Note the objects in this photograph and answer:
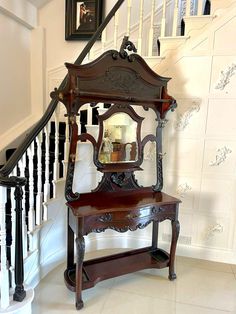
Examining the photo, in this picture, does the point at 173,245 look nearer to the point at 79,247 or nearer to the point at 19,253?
the point at 79,247

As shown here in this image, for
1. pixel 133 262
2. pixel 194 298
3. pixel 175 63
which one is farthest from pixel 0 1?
pixel 194 298

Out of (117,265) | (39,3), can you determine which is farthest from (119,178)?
(39,3)

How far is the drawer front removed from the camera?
1.86 m

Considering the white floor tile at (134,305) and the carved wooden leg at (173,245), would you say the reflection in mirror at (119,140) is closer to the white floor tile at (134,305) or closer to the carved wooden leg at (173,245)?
the carved wooden leg at (173,245)

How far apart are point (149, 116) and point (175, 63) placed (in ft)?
1.86

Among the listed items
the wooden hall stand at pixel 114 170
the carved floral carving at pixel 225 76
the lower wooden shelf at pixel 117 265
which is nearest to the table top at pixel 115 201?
the wooden hall stand at pixel 114 170

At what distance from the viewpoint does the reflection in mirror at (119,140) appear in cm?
217

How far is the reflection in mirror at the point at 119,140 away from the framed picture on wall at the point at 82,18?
1.88 metres

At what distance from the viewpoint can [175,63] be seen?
2.44 m

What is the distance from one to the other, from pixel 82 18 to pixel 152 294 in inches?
137

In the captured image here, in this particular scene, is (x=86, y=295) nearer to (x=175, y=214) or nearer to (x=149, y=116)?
(x=175, y=214)

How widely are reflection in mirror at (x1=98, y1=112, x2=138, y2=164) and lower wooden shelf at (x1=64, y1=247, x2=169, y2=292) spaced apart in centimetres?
94

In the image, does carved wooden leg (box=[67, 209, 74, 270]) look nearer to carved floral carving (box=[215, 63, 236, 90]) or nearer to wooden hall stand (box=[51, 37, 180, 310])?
wooden hall stand (box=[51, 37, 180, 310])

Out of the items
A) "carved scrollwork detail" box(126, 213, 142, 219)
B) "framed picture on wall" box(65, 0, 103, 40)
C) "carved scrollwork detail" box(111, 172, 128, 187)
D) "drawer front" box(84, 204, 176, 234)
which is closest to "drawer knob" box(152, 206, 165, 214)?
"drawer front" box(84, 204, 176, 234)
